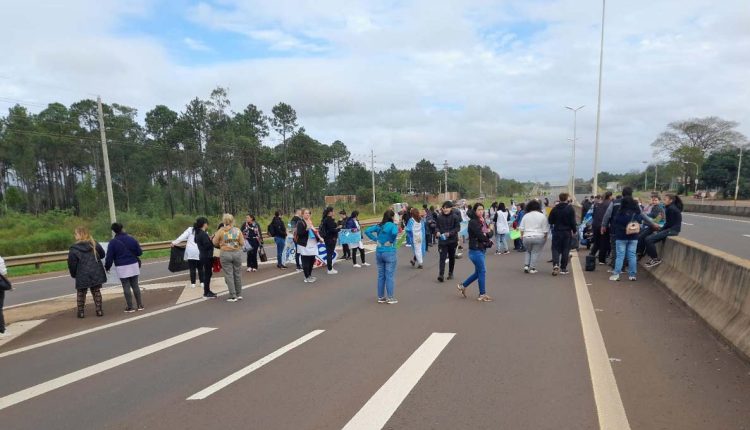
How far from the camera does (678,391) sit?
4.14 meters

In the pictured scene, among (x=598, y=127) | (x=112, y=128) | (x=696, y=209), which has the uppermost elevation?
(x=112, y=128)

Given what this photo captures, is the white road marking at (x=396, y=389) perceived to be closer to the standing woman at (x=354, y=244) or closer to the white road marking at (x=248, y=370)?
the white road marking at (x=248, y=370)

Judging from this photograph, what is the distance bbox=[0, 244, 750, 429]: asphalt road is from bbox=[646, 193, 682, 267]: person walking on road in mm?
1843

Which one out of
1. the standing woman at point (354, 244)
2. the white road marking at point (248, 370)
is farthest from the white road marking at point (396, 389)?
the standing woman at point (354, 244)

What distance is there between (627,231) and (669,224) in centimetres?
102

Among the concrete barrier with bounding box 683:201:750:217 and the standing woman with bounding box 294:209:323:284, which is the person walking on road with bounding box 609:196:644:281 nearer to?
the standing woman with bounding box 294:209:323:284

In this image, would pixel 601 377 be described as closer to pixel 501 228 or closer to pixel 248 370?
pixel 248 370

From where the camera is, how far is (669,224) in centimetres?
955

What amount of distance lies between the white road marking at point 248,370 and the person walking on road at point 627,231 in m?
6.82

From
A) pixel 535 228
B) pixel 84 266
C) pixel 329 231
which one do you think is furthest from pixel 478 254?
pixel 84 266

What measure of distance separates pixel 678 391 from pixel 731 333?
1.83 metres

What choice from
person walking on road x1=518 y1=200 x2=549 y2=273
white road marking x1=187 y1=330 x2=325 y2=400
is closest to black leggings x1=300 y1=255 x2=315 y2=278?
white road marking x1=187 y1=330 x2=325 y2=400

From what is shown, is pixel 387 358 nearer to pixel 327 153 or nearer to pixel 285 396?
pixel 285 396

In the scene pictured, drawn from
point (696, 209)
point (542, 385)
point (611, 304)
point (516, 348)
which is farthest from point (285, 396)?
point (696, 209)
